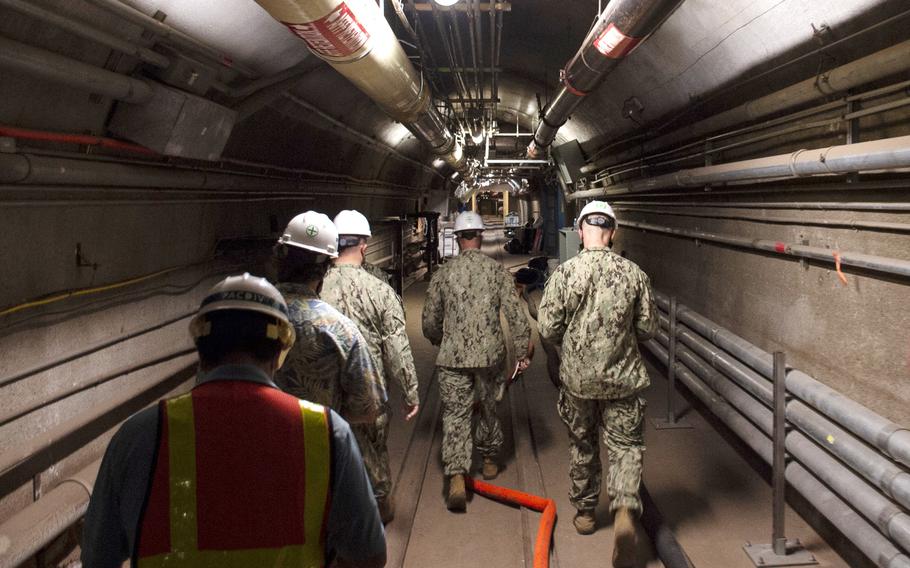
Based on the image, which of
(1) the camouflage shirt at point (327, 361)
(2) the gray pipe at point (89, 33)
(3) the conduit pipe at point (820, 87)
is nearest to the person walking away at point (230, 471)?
(1) the camouflage shirt at point (327, 361)

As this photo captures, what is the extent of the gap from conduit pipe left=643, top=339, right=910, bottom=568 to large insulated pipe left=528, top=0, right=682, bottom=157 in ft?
8.46

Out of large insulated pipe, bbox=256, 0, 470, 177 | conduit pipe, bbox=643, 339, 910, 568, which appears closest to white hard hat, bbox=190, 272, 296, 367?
large insulated pipe, bbox=256, 0, 470, 177

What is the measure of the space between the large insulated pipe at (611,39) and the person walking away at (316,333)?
2.02 m

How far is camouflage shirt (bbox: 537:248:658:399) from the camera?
320cm

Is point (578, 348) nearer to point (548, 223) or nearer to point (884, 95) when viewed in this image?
point (884, 95)

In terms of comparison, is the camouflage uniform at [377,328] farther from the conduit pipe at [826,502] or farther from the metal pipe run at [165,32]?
the conduit pipe at [826,502]

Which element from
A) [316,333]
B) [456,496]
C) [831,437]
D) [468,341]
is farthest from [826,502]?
[316,333]

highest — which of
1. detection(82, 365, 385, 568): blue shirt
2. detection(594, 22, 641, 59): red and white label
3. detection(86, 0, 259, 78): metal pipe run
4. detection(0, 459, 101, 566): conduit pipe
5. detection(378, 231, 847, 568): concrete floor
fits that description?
detection(594, 22, 641, 59): red and white label

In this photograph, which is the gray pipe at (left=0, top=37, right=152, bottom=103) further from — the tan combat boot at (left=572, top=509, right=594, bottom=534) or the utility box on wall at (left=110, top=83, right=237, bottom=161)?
the tan combat boot at (left=572, top=509, right=594, bottom=534)

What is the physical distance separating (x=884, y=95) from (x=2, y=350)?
4291 mm

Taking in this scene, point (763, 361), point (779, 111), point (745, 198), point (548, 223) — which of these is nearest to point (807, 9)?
point (779, 111)

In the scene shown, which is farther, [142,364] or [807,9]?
[142,364]

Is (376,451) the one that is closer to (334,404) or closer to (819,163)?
(334,404)

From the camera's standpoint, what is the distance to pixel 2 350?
2.59 meters
